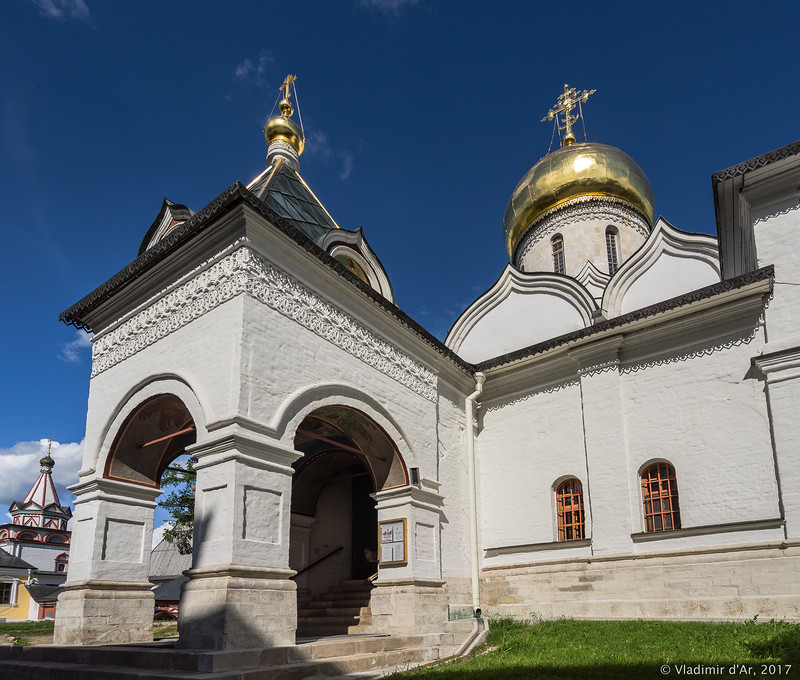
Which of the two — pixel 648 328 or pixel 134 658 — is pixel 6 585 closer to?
pixel 134 658

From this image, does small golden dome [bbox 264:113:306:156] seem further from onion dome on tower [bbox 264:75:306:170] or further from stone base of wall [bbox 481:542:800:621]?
stone base of wall [bbox 481:542:800:621]

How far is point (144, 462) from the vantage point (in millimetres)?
7844

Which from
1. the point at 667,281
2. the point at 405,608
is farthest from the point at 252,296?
the point at 667,281

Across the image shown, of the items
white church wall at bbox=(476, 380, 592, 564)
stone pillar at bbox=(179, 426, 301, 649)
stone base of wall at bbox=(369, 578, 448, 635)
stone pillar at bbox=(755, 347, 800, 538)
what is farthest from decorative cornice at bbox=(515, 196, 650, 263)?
stone pillar at bbox=(179, 426, 301, 649)

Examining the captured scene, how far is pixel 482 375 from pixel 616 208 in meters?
5.95

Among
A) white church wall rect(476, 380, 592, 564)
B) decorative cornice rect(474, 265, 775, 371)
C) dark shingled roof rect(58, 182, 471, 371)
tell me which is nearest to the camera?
dark shingled roof rect(58, 182, 471, 371)

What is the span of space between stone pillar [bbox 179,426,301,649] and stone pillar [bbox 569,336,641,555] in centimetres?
440

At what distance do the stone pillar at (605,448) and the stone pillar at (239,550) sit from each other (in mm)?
4395

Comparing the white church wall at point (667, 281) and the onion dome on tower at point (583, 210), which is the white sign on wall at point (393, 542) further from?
the onion dome on tower at point (583, 210)

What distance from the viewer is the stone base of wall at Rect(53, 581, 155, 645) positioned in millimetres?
6809

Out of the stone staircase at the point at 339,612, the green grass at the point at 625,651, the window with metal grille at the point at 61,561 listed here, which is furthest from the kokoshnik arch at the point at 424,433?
the window with metal grille at the point at 61,561

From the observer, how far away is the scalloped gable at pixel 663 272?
34.4ft

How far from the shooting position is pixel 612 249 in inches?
538

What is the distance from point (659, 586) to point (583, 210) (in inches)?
330
